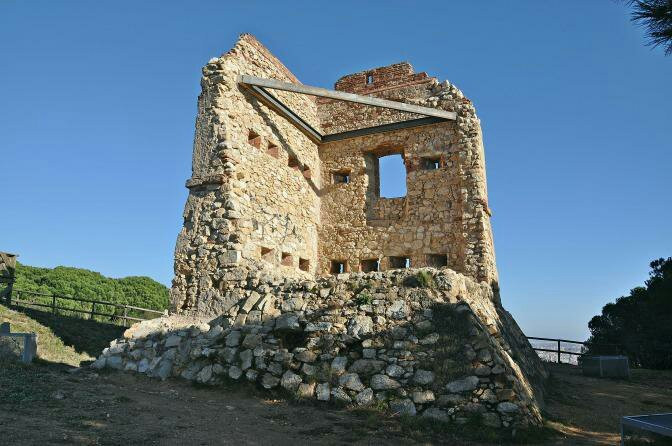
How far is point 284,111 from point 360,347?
7.37 meters

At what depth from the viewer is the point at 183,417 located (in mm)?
6078

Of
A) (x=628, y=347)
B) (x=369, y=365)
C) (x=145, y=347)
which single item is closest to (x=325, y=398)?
(x=369, y=365)

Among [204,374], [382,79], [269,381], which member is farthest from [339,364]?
[382,79]

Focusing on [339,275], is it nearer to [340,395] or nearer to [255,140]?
[340,395]

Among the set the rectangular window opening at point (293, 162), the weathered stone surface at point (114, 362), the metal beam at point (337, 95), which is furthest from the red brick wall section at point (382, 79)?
the weathered stone surface at point (114, 362)

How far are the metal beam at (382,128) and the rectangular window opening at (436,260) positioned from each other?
3751 millimetres

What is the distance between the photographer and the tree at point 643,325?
600 inches

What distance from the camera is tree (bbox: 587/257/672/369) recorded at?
50.0ft

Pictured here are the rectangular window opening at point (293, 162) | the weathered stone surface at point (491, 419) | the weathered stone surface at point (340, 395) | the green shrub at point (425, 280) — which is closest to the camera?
the weathered stone surface at point (491, 419)

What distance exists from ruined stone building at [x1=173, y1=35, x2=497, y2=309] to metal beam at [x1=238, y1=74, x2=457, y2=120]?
0.28 metres

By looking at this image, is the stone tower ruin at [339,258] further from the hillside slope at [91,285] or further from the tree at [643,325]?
the hillside slope at [91,285]

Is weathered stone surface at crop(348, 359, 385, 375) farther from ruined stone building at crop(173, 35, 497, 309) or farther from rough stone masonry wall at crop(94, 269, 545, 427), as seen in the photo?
ruined stone building at crop(173, 35, 497, 309)

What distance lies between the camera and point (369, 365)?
710cm

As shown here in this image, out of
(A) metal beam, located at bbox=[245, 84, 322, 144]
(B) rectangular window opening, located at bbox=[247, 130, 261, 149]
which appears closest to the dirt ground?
(B) rectangular window opening, located at bbox=[247, 130, 261, 149]
